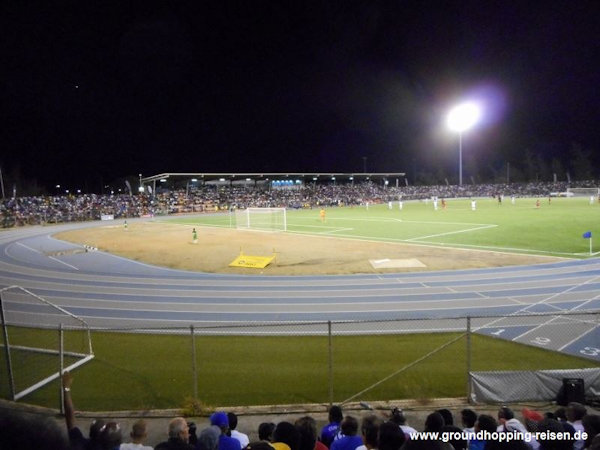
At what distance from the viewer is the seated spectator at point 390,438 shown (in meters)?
3.95

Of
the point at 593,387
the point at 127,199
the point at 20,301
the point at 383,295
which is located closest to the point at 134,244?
the point at 20,301

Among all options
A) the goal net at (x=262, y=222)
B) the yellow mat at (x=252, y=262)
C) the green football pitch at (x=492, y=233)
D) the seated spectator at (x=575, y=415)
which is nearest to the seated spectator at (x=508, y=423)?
the seated spectator at (x=575, y=415)

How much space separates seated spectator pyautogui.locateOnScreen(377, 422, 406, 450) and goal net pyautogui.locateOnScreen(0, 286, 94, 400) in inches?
270

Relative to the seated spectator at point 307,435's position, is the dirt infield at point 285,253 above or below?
below

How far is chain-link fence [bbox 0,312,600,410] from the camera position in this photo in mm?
8898

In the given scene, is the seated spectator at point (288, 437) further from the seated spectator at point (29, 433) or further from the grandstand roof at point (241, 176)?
the grandstand roof at point (241, 176)

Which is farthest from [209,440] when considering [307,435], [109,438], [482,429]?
[482,429]

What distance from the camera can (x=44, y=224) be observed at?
54969 millimetres

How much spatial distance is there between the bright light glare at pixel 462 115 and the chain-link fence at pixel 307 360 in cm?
6302

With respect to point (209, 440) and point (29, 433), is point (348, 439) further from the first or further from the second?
point (29, 433)

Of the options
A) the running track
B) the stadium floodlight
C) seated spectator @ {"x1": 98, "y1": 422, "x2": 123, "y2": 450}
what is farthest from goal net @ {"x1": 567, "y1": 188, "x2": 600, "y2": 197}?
seated spectator @ {"x1": 98, "y1": 422, "x2": 123, "y2": 450}

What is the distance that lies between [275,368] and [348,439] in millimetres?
5676

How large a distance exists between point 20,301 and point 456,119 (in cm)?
6789

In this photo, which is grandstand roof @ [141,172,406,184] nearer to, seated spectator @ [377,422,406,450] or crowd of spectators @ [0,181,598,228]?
crowd of spectators @ [0,181,598,228]
